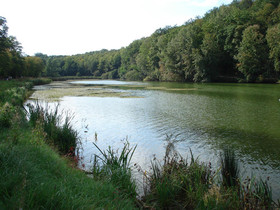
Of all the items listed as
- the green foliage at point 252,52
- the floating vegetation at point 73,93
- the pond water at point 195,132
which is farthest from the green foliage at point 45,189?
the green foliage at point 252,52

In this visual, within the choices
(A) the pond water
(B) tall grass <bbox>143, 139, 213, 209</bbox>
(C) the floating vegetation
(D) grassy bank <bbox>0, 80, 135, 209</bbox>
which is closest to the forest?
(C) the floating vegetation

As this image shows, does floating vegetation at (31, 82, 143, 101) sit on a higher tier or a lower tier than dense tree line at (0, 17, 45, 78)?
lower

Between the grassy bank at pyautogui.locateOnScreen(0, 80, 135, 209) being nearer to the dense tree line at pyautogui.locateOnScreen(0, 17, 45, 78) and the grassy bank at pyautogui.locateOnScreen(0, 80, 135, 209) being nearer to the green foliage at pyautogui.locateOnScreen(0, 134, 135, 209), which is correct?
the green foliage at pyautogui.locateOnScreen(0, 134, 135, 209)

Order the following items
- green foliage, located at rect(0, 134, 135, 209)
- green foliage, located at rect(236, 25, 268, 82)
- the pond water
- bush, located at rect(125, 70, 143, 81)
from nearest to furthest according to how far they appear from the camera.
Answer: green foliage, located at rect(0, 134, 135, 209) → the pond water → green foliage, located at rect(236, 25, 268, 82) → bush, located at rect(125, 70, 143, 81)

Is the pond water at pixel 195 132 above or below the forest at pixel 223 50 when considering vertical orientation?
below

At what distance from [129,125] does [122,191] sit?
8.82 metres

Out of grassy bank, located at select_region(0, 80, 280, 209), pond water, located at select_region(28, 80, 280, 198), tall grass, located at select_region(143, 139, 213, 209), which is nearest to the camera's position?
grassy bank, located at select_region(0, 80, 280, 209)

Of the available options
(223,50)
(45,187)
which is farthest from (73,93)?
(223,50)

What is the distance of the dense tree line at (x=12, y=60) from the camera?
128 ft

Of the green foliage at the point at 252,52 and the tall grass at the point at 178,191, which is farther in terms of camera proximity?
the green foliage at the point at 252,52

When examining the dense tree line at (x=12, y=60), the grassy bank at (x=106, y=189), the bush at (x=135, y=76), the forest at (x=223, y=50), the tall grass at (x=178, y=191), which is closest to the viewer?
the grassy bank at (x=106, y=189)

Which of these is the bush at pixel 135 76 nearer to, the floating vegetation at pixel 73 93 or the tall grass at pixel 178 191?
the floating vegetation at pixel 73 93

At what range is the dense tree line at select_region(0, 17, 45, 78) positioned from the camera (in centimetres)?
3912

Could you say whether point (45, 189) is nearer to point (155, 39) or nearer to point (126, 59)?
point (155, 39)
